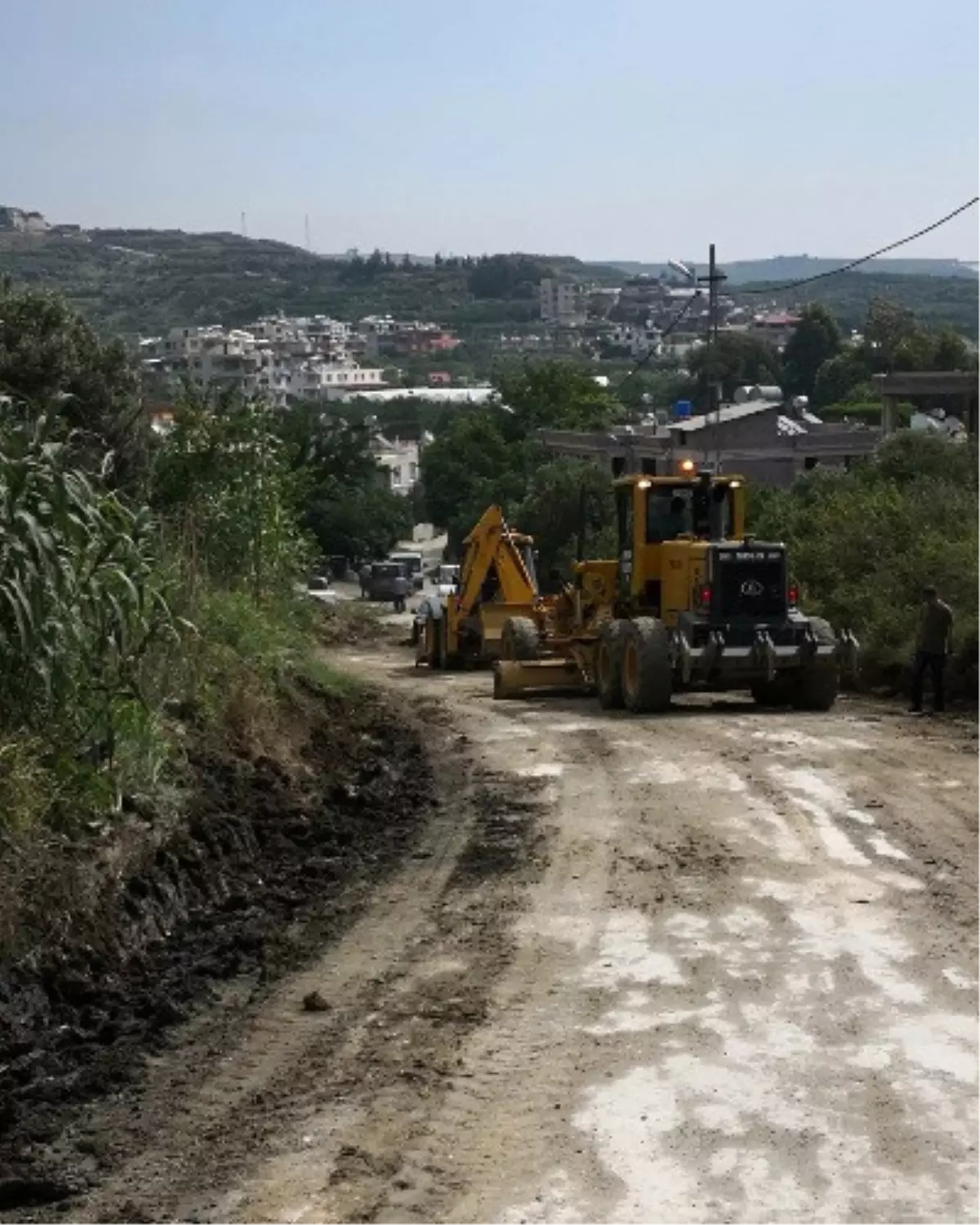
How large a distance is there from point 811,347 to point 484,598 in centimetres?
10032

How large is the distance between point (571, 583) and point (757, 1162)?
20.7 meters

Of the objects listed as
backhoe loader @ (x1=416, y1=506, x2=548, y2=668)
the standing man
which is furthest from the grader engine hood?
the standing man

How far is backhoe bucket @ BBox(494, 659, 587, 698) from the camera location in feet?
83.2

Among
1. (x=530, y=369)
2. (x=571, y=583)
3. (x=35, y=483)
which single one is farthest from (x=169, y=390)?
(x=530, y=369)

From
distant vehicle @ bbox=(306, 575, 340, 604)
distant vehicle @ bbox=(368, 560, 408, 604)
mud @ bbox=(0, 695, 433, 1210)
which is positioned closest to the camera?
mud @ bbox=(0, 695, 433, 1210)

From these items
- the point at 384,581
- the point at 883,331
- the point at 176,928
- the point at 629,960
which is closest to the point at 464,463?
the point at 384,581

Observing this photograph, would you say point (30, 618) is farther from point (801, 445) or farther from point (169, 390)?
point (801, 445)

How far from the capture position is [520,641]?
2698cm

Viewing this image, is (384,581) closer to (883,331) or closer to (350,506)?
(350,506)

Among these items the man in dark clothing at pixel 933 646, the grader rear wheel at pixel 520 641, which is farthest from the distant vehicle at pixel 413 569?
the man in dark clothing at pixel 933 646

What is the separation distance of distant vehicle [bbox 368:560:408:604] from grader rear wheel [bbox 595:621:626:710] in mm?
42461

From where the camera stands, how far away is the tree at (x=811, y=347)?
420 feet

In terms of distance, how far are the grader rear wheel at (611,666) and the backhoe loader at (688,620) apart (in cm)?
2

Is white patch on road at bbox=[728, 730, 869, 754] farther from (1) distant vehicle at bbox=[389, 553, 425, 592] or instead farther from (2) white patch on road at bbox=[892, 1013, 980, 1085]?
(1) distant vehicle at bbox=[389, 553, 425, 592]
